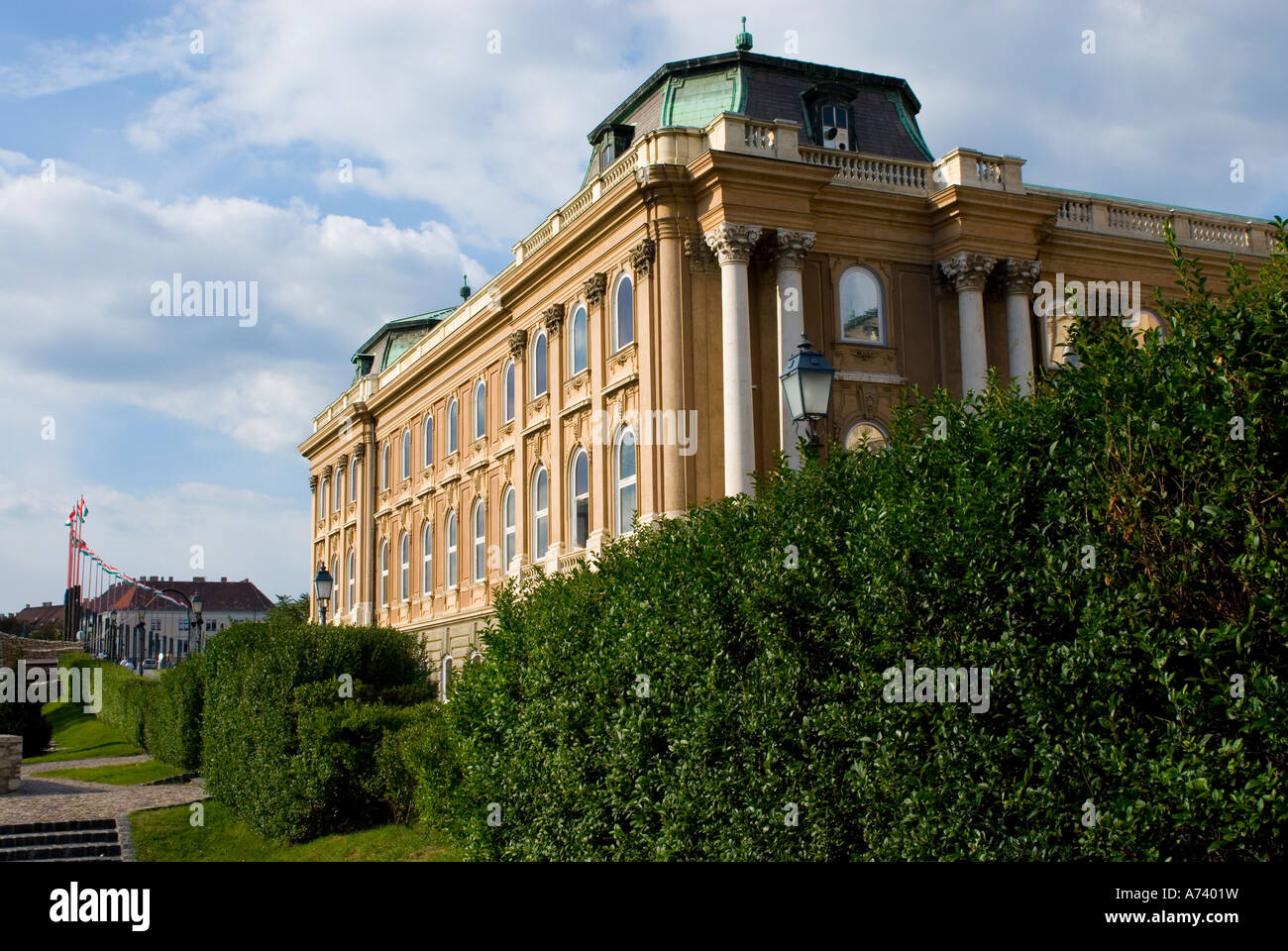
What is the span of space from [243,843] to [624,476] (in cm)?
1136

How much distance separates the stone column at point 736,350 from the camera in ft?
85.4

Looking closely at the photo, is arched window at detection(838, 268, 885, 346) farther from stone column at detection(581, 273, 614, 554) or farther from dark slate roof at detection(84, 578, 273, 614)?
dark slate roof at detection(84, 578, 273, 614)

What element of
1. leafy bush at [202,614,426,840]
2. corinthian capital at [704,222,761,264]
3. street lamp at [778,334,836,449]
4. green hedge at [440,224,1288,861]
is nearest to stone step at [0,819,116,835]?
leafy bush at [202,614,426,840]

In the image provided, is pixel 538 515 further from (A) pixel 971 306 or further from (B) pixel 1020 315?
(B) pixel 1020 315

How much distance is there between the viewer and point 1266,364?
6117mm

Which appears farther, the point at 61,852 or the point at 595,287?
the point at 595,287

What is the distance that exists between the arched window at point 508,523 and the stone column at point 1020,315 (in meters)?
14.5

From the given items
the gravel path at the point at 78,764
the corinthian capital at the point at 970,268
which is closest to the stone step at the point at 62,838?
the gravel path at the point at 78,764

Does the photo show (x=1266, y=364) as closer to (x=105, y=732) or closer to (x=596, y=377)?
(x=596, y=377)

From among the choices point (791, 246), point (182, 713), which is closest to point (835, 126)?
point (791, 246)

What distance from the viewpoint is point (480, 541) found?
3944cm

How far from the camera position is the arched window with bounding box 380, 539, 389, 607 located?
4916 centimetres
